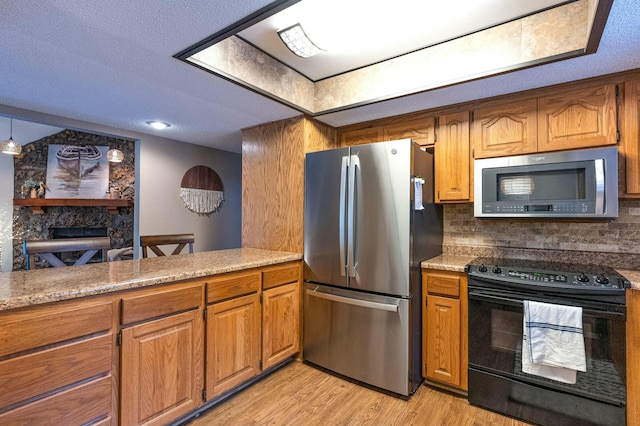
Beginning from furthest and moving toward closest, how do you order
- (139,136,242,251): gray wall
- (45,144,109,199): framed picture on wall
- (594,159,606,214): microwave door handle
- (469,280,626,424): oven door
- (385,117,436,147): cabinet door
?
(45,144,109,199): framed picture on wall → (139,136,242,251): gray wall → (385,117,436,147): cabinet door → (594,159,606,214): microwave door handle → (469,280,626,424): oven door

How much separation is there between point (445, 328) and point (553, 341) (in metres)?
0.61

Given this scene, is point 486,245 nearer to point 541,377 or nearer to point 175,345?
point 541,377

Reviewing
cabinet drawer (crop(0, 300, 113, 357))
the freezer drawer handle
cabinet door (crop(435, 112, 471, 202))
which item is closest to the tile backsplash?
→ cabinet door (crop(435, 112, 471, 202))

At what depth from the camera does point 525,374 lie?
184 centimetres

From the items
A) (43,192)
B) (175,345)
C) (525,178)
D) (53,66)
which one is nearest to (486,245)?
(525,178)

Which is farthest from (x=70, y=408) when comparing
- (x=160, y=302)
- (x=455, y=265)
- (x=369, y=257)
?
(x=455, y=265)

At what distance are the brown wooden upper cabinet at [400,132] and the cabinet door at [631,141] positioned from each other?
1.12 metres

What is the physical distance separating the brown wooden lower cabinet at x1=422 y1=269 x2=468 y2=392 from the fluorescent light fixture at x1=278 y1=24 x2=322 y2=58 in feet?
5.57

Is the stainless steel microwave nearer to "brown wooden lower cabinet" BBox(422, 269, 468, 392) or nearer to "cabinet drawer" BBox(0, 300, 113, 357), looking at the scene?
"brown wooden lower cabinet" BBox(422, 269, 468, 392)

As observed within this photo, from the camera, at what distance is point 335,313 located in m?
2.38

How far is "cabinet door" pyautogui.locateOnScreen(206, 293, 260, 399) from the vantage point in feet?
6.24

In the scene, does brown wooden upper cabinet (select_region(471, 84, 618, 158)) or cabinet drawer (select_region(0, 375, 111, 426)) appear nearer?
cabinet drawer (select_region(0, 375, 111, 426))

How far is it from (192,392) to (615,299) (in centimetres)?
241

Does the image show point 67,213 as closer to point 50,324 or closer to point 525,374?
point 50,324
